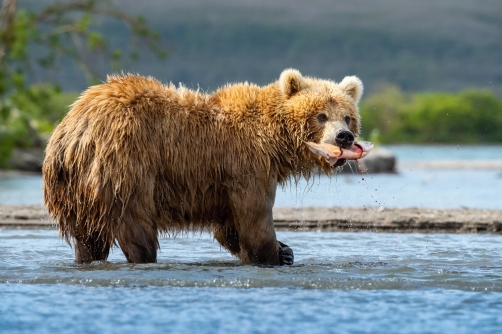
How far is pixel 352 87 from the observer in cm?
723

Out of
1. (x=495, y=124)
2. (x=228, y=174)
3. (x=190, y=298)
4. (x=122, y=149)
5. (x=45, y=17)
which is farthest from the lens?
(x=495, y=124)

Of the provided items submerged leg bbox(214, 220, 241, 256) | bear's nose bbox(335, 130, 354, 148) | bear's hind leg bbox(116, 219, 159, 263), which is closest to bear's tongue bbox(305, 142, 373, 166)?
bear's nose bbox(335, 130, 354, 148)

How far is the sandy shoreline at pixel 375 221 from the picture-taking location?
9.57m

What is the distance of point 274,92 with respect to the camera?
7039mm

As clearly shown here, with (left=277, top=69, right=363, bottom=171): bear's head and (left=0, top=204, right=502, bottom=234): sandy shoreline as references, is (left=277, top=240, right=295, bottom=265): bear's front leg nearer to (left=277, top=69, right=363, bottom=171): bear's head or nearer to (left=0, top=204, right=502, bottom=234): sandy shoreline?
(left=277, top=69, right=363, bottom=171): bear's head

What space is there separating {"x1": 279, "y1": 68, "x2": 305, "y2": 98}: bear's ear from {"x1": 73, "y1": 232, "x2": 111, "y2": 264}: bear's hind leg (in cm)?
192

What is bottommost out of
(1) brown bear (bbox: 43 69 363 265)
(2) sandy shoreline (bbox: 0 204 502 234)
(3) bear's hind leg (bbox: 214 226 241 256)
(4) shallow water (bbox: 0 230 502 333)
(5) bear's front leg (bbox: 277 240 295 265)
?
(4) shallow water (bbox: 0 230 502 333)

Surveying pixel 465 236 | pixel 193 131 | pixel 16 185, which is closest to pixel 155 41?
pixel 16 185

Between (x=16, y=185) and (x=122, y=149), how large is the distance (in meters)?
14.5

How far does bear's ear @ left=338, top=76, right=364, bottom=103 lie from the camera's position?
7188 mm

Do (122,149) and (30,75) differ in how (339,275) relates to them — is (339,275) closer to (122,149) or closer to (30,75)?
(122,149)

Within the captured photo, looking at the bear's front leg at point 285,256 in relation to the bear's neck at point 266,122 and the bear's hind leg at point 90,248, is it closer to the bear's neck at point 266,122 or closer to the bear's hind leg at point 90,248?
the bear's neck at point 266,122

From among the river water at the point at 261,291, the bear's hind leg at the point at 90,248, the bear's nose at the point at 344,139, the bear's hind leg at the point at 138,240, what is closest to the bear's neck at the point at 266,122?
the bear's nose at the point at 344,139

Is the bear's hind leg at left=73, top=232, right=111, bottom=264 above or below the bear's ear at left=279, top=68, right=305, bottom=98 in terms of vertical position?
below
